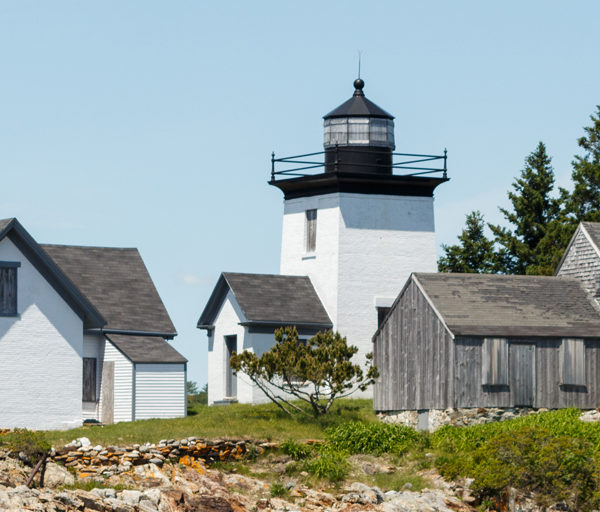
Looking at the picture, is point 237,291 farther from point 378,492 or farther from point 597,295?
point 378,492

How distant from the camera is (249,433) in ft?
120

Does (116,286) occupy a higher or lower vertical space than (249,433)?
higher

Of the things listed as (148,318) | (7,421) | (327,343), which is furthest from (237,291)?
(7,421)

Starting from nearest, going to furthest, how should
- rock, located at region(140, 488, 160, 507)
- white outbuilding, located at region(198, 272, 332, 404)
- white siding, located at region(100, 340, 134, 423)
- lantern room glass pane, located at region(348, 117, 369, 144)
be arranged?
rock, located at region(140, 488, 160, 507)
white siding, located at region(100, 340, 134, 423)
white outbuilding, located at region(198, 272, 332, 404)
lantern room glass pane, located at region(348, 117, 369, 144)

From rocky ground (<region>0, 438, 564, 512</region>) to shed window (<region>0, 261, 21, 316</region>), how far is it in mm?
7139

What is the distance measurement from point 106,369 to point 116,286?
413 centimetres

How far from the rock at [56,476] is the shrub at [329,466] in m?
6.05

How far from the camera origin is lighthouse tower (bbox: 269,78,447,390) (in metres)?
47.2

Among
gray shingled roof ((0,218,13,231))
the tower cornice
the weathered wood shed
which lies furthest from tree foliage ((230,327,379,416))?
the tower cornice

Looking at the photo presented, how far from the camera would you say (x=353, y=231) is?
156 feet

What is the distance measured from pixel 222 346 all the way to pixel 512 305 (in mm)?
11456

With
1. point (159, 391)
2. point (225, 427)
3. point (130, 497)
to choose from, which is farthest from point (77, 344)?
point (130, 497)

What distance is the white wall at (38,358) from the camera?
130ft

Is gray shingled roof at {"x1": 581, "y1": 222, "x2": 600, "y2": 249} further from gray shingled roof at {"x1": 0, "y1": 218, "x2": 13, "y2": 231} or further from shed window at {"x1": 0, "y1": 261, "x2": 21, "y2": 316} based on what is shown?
gray shingled roof at {"x1": 0, "y1": 218, "x2": 13, "y2": 231}
